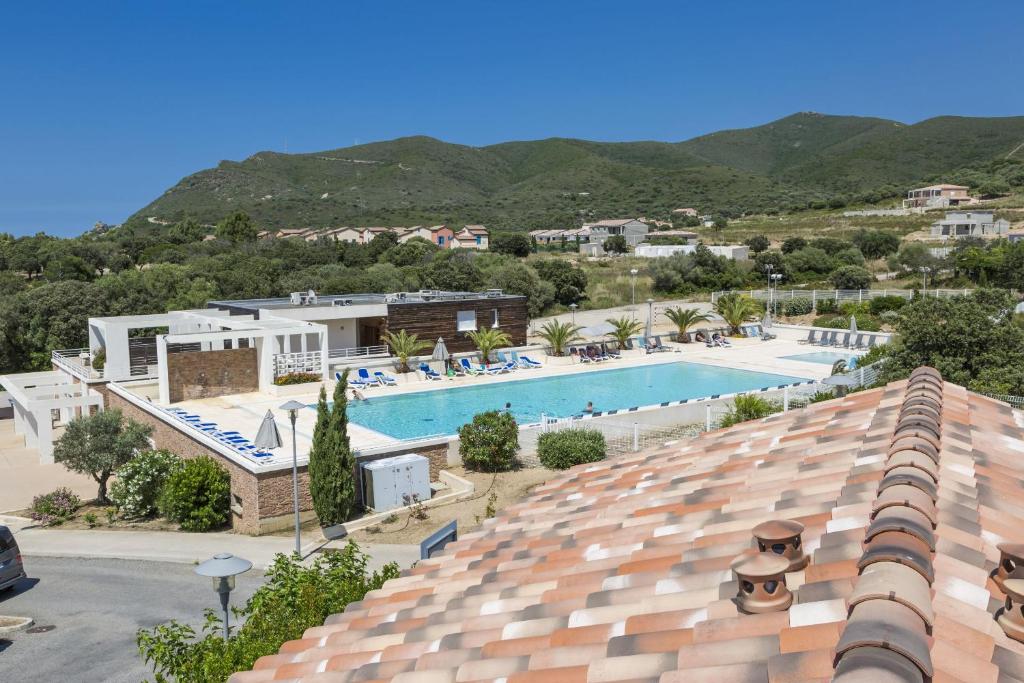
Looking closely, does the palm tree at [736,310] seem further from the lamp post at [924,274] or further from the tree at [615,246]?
the tree at [615,246]

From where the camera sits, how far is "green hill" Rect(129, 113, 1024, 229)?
378 feet

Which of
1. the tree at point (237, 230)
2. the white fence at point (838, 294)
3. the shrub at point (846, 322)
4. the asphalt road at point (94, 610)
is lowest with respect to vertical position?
the asphalt road at point (94, 610)

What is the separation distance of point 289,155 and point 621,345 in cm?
13235

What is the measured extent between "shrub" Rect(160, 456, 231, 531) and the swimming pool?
5.80m

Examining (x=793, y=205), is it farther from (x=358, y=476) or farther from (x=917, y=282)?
(x=358, y=476)

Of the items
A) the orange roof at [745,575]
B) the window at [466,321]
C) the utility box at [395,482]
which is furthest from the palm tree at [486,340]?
the orange roof at [745,575]

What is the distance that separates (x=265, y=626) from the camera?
648cm

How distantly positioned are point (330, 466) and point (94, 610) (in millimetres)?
4269

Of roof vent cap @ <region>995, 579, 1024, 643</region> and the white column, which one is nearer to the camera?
roof vent cap @ <region>995, 579, 1024, 643</region>

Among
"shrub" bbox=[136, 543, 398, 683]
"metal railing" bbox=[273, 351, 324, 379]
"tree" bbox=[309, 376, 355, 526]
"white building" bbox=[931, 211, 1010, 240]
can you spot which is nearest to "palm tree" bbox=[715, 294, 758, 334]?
"metal railing" bbox=[273, 351, 324, 379]

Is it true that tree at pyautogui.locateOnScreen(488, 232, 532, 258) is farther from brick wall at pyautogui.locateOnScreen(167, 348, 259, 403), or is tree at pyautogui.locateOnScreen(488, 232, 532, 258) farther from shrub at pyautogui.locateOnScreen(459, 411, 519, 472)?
shrub at pyautogui.locateOnScreen(459, 411, 519, 472)

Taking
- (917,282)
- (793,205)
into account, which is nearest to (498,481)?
(917,282)

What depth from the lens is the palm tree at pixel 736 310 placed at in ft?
118

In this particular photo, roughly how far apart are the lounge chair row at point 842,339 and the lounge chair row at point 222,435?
2584 centimetres
